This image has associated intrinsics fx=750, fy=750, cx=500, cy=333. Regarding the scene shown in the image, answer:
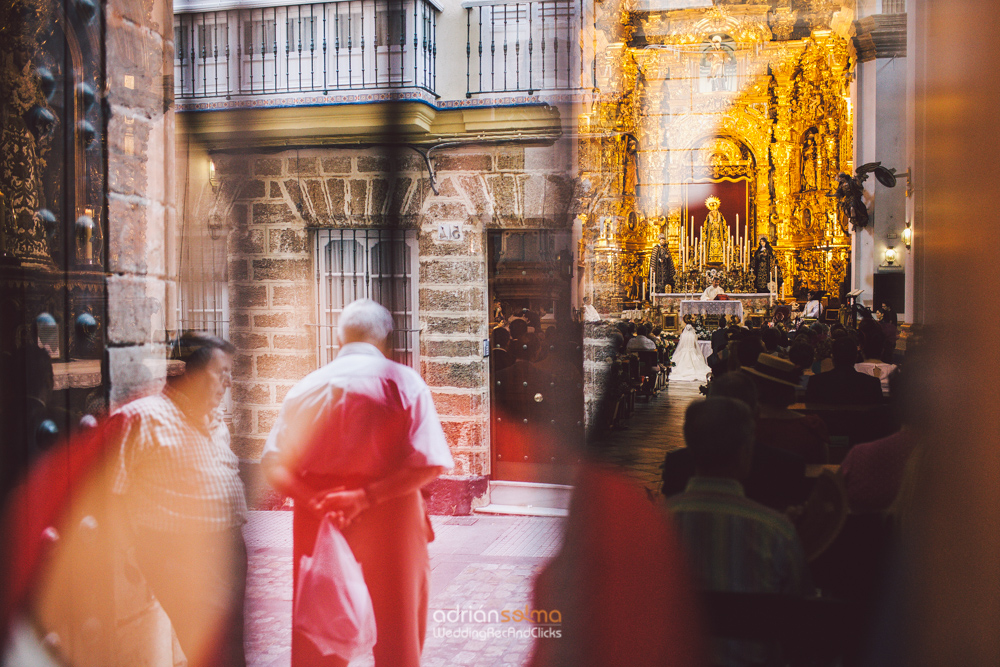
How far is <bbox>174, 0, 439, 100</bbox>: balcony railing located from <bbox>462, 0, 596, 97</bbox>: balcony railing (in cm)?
14

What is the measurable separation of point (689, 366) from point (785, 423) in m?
0.37

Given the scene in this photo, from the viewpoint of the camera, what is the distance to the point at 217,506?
2631mm

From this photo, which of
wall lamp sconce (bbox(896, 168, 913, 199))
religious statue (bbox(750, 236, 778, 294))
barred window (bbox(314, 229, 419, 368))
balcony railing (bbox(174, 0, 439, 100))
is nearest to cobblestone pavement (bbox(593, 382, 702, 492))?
barred window (bbox(314, 229, 419, 368))

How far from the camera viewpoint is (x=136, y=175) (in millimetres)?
2789

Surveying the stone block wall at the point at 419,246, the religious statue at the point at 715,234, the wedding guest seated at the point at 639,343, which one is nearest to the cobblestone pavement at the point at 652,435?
the wedding guest seated at the point at 639,343

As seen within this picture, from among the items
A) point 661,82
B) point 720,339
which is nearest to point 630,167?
Result: point 661,82

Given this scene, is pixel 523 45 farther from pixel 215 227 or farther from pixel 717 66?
pixel 215 227

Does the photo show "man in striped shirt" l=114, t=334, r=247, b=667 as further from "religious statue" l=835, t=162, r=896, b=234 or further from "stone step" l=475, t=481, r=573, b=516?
"religious statue" l=835, t=162, r=896, b=234

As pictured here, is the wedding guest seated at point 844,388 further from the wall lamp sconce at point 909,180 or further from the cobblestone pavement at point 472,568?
the wall lamp sconce at point 909,180

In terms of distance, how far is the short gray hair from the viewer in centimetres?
246

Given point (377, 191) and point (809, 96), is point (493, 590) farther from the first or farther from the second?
point (809, 96)

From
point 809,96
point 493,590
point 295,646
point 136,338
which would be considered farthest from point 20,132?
point 809,96

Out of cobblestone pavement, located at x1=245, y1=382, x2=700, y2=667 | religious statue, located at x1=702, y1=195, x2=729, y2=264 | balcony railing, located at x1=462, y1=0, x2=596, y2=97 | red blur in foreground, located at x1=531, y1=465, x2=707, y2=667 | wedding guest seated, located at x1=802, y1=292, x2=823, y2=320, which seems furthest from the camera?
religious statue, located at x1=702, y1=195, x2=729, y2=264

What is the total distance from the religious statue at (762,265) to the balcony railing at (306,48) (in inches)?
407
